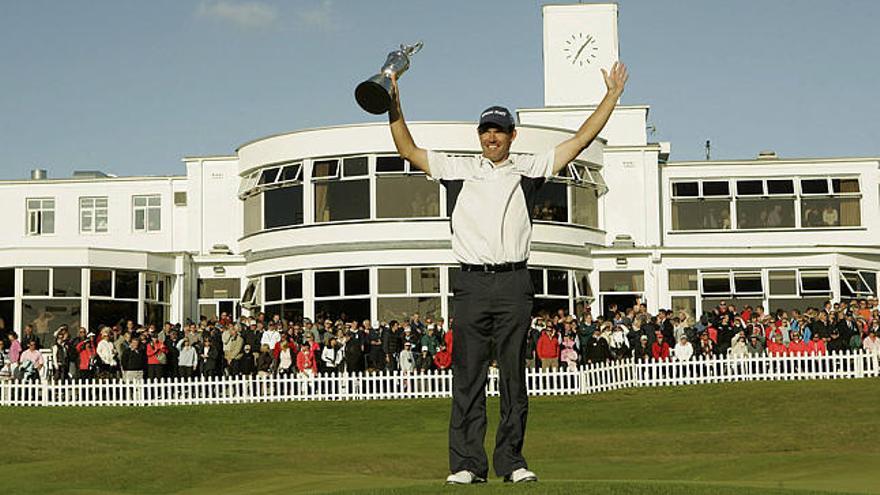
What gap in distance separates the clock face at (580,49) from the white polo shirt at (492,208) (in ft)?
135

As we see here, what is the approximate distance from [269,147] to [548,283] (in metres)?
9.39

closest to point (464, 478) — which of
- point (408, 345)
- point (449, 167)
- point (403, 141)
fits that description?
point (449, 167)

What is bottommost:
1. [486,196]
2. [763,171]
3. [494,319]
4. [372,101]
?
[494,319]

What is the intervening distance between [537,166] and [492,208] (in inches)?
17.7

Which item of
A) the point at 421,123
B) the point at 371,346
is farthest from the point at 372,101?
the point at 421,123

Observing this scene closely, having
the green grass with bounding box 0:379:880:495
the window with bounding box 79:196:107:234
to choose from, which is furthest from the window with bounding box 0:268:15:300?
the green grass with bounding box 0:379:880:495

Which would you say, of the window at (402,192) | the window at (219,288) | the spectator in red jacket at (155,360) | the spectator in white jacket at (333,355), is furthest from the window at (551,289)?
the spectator in red jacket at (155,360)

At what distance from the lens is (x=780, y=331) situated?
33.2 meters

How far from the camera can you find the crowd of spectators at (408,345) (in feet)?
107

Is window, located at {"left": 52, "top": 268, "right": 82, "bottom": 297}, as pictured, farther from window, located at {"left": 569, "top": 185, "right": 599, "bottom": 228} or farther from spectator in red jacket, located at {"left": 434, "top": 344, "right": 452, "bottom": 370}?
window, located at {"left": 569, "top": 185, "right": 599, "bottom": 228}

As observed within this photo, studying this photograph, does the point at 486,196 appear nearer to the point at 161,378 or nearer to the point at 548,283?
the point at 161,378

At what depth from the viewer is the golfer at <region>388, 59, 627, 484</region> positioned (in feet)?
29.8

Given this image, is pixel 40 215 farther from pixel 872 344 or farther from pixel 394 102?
pixel 394 102

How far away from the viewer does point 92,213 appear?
47844mm
